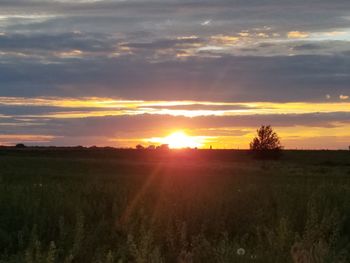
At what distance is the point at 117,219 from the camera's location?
11656 millimetres

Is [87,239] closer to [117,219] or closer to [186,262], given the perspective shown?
[117,219]

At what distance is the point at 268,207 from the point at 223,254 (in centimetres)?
548

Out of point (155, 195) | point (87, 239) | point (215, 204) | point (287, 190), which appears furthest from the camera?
point (287, 190)

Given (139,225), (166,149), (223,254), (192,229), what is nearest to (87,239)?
(139,225)

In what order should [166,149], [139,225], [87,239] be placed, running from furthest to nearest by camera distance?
[166,149] < [139,225] < [87,239]

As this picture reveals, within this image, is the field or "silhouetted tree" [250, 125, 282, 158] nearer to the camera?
the field

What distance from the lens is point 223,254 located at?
7.59 metres

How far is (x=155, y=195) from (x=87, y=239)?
3.42 meters

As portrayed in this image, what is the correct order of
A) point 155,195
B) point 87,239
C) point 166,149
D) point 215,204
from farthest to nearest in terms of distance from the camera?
point 166,149
point 155,195
point 215,204
point 87,239

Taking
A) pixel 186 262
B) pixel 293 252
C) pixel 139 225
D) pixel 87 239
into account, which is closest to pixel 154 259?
pixel 186 262

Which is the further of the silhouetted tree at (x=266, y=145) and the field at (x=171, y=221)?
the silhouetted tree at (x=266, y=145)

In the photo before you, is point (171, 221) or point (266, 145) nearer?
point (171, 221)

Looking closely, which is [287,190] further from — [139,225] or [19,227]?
[19,227]

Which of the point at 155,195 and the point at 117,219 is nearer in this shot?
the point at 117,219
